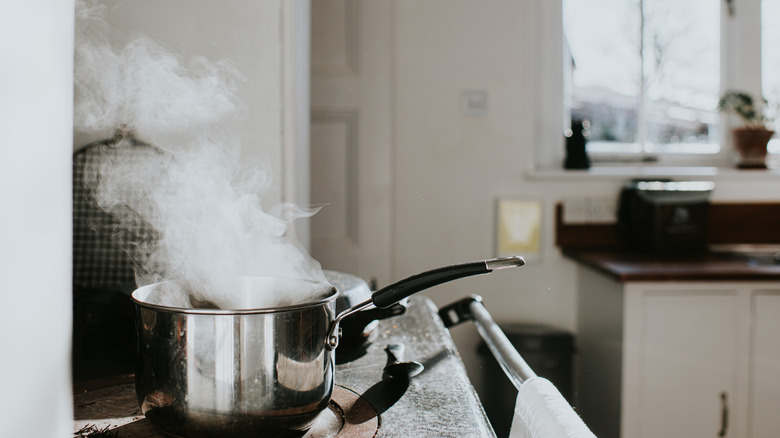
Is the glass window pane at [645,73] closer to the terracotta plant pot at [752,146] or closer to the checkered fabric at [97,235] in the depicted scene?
the terracotta plant pot at [752,146]

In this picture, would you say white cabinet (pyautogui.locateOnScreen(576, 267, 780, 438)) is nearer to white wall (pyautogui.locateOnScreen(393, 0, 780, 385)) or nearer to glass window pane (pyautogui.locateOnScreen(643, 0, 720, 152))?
white wall (pyautogui.locateOnScreen(393, 0, 780, 385))

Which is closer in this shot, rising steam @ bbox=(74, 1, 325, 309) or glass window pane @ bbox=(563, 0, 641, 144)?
rising steam @ bbox=(74, 1, 325, 309)

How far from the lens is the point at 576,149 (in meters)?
2.50

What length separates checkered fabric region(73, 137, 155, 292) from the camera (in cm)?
98

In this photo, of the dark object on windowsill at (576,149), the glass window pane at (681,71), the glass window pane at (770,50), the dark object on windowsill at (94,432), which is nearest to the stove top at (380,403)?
the dark object on windowsill at (94,432)

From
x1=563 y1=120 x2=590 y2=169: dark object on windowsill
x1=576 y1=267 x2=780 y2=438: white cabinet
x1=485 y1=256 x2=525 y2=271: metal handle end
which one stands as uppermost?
x1=563 y1=120 x2=590 y2=169: dark object on windowsill

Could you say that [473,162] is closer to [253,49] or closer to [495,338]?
[253,49]

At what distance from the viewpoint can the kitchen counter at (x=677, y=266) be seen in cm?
185

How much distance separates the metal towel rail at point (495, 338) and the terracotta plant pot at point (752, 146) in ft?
6.85

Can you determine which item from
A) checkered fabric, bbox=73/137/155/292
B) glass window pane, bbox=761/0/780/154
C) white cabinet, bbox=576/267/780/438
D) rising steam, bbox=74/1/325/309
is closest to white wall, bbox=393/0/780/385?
glass window pane, bbox=761/0/780/154

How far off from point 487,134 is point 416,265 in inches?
25.5

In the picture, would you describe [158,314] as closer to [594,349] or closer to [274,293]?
[274,293]

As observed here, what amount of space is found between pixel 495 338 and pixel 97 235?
0.71 meters

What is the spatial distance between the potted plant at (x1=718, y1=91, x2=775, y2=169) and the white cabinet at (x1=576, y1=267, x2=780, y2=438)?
0.87 meters
